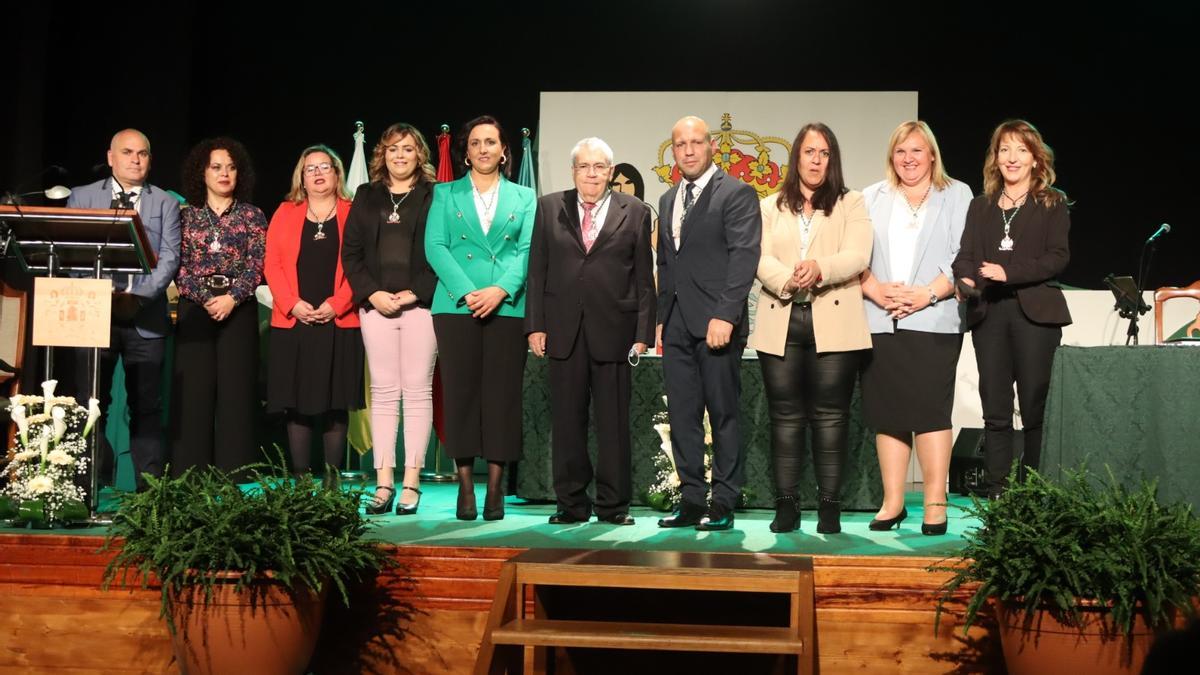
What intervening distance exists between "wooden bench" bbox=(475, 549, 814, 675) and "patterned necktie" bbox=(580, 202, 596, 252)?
4.32 ft

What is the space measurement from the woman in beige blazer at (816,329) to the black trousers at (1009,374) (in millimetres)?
459

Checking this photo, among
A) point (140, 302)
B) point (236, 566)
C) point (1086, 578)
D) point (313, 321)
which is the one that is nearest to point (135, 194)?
point (140, 302)

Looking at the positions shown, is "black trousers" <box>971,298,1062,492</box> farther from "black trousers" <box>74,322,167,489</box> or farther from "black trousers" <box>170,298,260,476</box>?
"black trousers" <box>74,322,167,489</box>

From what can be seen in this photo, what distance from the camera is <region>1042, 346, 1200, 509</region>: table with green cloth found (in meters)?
4.00

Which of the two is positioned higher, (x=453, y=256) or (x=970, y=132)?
(x=970, y=132)

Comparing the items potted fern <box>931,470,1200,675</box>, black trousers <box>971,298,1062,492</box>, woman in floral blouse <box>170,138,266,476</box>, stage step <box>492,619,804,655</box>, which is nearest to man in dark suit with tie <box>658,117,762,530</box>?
black trousers <box>971,298,1062,492</box>

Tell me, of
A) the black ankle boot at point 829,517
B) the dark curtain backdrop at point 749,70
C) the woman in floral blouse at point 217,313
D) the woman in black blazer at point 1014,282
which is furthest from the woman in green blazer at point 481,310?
the dark curtain backdrop at point 749,70

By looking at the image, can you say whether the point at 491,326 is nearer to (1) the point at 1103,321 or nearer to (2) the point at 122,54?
(1) the point at 1103,321

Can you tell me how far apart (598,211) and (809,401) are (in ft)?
3.32

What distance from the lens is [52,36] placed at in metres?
6.83

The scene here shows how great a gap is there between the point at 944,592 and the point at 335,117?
5.19 m

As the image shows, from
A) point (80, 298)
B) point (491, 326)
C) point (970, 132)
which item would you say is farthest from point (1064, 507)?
point (970, 132)

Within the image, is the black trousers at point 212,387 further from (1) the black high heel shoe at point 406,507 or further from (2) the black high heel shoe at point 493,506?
(2) the black high heel shoe at point 493,506

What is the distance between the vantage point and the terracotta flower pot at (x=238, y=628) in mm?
3240
